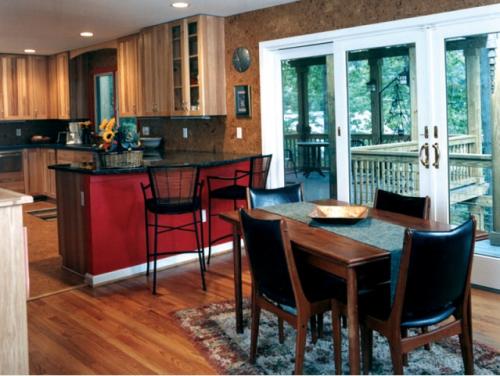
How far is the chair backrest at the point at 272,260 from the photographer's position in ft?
7.75

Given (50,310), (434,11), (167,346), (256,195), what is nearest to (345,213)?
(256,195)

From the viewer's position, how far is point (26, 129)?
869cm

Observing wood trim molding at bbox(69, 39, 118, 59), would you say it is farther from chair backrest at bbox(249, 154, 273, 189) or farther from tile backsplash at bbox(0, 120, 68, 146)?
chair backrest at bbox(249, 154, 273, 189)

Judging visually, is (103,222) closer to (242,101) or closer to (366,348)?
(242,101)

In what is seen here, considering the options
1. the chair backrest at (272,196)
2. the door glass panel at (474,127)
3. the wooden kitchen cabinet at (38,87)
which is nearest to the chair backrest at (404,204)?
the chair backrest at (272,196)

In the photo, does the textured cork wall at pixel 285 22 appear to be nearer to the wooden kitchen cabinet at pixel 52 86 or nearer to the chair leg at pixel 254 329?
the chair leg at pixel 254 329

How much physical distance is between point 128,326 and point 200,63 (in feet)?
A: 9.90

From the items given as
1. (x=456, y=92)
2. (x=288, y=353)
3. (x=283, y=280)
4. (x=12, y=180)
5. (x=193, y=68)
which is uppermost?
(x=193, y=68)

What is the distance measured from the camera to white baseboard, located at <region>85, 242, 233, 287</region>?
4.24 metres

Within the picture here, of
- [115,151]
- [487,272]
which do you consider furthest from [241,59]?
[487,272]

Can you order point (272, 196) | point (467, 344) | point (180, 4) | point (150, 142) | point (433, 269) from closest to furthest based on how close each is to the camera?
1. point (433, 269)
2. point (467, 344)
3. point (272, 196)
4. point (180, 4)
5. point (150, 142)

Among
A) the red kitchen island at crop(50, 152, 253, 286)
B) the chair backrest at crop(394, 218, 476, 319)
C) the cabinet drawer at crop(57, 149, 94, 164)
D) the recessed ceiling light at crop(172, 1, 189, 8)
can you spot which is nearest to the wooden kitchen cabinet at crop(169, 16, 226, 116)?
the recessed ceiling light at crop(172, 1, 189, 8)

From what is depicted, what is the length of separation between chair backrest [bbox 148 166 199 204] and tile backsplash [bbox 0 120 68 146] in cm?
537

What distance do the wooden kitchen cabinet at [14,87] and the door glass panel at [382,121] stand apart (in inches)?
228
